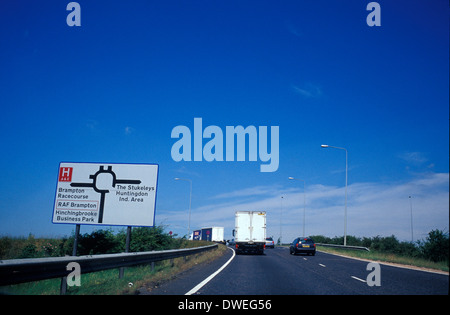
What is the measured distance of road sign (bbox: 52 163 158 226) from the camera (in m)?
13.3

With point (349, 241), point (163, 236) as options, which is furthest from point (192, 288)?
point (349, 241)

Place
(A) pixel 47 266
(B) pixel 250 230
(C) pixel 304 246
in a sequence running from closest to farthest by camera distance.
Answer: (A) pixel 47 266 < (C) pixel 304 246 < (B) pixel 250 230

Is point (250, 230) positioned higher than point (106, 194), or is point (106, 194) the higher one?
point (106, 194)

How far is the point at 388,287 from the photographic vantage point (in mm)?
8516

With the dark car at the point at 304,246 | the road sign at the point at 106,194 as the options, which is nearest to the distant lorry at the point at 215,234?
the dark car at the point at 304,246

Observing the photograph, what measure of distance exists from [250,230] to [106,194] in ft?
61.0

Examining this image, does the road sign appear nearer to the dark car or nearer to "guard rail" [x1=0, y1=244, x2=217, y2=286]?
"guard rail" [x1=0, y1=244, x2=217, y2=286]

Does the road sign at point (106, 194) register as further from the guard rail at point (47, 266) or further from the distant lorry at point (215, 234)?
the distant lorry at point (215, 234)

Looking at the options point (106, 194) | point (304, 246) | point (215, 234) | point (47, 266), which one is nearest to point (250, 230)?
point (304, 246)

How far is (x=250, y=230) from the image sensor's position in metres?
30.0

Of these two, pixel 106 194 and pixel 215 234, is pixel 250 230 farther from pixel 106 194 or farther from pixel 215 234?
pixel 215 234

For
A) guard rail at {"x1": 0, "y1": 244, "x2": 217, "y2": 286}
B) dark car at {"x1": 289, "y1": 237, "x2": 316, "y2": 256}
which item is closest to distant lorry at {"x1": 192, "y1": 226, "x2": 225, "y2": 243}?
dark car at {"x1": 289, "y1": 237, "x2": 316, "y2": 256}
